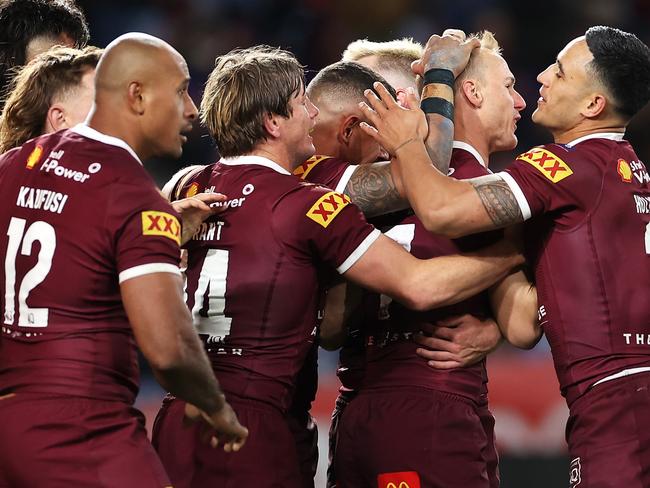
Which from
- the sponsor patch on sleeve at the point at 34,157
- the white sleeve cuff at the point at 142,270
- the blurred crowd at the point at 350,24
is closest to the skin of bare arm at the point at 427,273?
the white sleeve cuff at the point at 142,270

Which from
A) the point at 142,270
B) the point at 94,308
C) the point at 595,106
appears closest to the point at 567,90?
the point at 595,106

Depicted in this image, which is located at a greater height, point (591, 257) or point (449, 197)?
point (449, 197)

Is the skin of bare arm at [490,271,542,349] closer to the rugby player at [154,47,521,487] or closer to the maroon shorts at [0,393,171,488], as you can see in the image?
the rugby player at [154,47,521,487]

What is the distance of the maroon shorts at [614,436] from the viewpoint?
455 cm

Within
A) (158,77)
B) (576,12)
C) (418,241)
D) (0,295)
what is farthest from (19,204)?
(576,12)

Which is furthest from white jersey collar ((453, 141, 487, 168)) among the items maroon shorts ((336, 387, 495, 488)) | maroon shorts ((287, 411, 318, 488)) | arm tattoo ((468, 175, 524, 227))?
maroon shorts ((287, 411, 318, 488))

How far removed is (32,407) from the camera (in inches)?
153

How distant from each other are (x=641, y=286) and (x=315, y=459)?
167 centimetres

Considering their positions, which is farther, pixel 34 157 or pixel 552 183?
pixel 552 183

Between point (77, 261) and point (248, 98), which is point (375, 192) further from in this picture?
point (77, 261)

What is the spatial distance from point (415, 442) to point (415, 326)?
0.55 m

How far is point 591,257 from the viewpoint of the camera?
4.71 metres

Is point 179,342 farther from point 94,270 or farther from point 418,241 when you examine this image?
point 418,241

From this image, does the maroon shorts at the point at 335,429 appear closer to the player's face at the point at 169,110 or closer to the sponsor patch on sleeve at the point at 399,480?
the sponsor patch on sleeve at the point at 399,480
